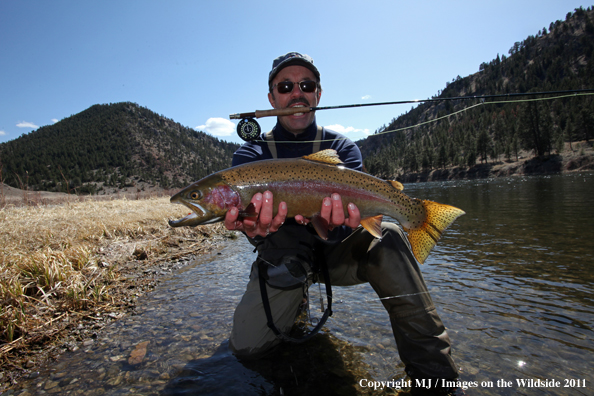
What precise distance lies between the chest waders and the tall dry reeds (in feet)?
8.56

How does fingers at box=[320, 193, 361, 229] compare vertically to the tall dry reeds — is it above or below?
above

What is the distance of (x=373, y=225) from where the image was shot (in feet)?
10.4

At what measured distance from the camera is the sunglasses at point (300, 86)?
174 inches

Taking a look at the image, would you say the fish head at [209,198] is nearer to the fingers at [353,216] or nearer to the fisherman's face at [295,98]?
the fingers at [353,216]

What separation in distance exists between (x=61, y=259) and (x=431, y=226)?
220 inches

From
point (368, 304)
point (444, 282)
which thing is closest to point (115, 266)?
point (368, 304)

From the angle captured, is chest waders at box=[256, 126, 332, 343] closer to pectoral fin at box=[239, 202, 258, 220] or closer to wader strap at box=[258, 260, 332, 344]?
wader strap at box=[258, 260, 332, 344]

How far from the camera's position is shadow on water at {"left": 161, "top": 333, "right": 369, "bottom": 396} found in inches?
110

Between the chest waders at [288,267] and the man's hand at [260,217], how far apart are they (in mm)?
329

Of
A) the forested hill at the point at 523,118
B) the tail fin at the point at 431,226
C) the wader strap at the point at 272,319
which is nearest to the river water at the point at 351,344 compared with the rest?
the wader strap at the point at 272,319

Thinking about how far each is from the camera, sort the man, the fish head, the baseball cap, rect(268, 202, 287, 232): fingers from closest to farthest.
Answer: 1. the man
2. the fish head
3. rect(268, 202, 287, 232): fingers
4. the baseball cap

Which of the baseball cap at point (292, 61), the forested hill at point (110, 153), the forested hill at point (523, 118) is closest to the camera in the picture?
the baseball cap at point (292, 61)

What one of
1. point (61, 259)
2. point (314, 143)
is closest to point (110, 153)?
point (61, 259)

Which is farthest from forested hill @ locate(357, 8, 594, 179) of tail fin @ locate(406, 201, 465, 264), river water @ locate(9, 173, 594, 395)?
tail fin @ locate(406, 201, 465, 264)
